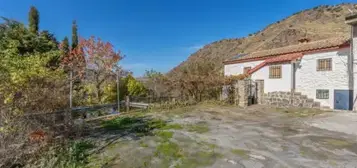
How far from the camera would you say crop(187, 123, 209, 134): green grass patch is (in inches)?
312

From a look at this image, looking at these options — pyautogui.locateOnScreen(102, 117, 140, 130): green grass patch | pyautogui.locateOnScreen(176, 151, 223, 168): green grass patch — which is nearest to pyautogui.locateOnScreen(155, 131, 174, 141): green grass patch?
pyautogui.locateOnScreen(176, 151, 223, 168): green grass patch

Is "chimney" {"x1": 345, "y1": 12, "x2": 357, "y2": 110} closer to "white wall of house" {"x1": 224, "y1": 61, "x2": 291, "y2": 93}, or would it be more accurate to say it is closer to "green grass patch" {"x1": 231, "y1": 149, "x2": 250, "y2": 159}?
"white wall of house" {"x1": 224, "y1": 61, "x2": 291, "y2": 93}

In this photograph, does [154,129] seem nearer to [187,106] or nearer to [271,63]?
[187,106]

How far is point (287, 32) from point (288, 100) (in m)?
33.6

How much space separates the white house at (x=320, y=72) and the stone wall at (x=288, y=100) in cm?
40

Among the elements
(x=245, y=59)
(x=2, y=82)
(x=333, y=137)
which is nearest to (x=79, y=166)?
(x=2, y=82)

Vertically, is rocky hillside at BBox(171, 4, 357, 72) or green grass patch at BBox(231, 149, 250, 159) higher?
rocky hillside at BBox(171, 4, 357, 72)

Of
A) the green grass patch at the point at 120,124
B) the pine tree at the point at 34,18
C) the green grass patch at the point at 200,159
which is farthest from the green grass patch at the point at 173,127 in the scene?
the pine tree at the point at 34,18

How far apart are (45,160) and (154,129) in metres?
Result: 3.65

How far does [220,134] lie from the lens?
24.2ft

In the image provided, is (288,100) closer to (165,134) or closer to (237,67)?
(237,67)

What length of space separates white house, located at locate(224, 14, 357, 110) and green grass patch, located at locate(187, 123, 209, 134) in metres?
9.05

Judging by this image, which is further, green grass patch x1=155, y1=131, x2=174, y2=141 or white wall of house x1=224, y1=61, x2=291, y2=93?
white wall of house x1=224, y1=61, x2=291, y2=93

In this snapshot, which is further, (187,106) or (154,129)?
(187,106)
